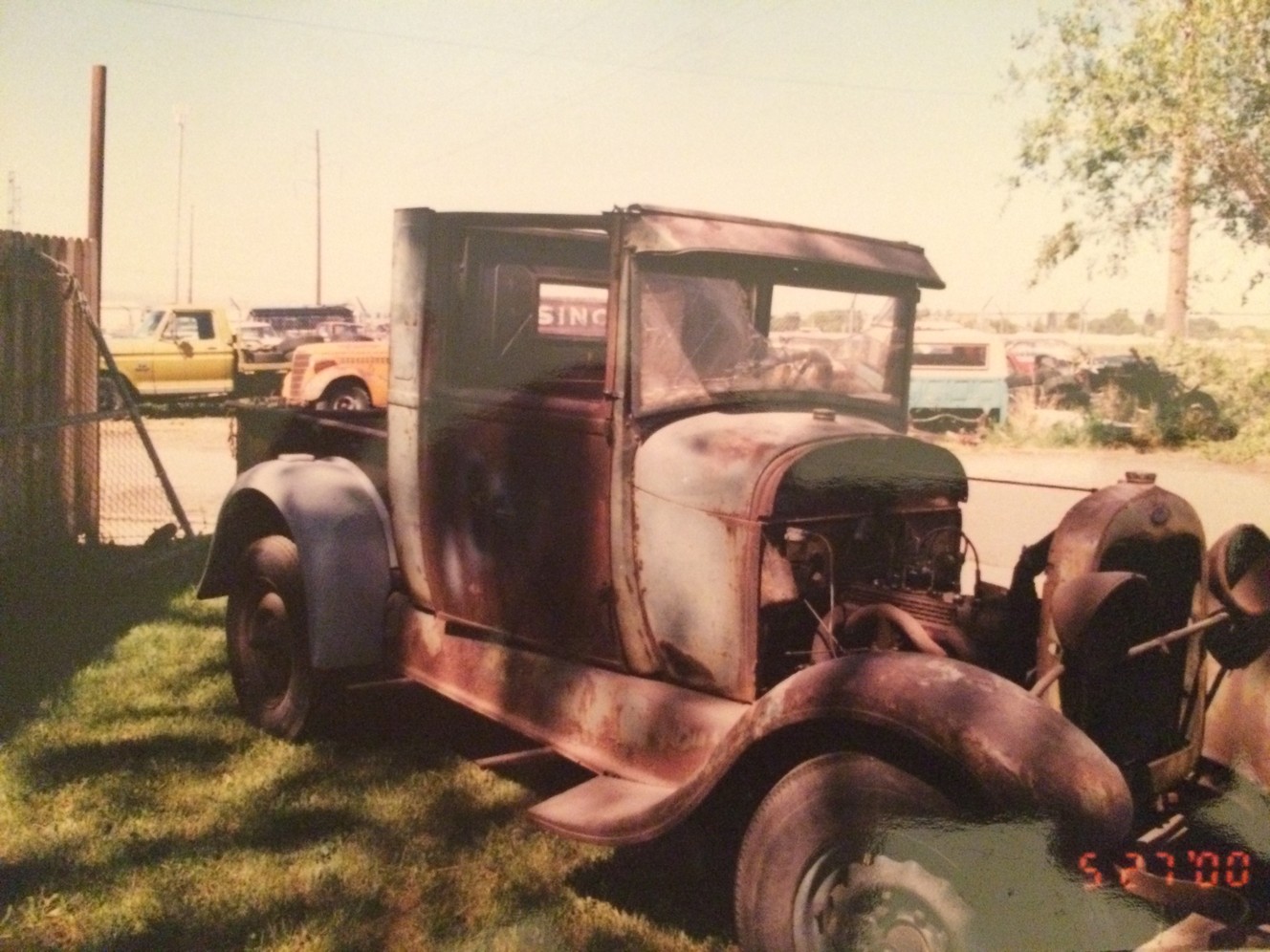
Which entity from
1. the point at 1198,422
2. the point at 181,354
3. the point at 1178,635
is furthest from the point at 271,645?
the point at 181,354

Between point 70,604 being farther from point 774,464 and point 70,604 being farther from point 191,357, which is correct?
point 191,357

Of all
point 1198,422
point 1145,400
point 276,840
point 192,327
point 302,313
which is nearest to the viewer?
point 276,840

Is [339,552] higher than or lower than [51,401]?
lower

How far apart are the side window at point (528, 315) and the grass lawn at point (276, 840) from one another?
4.77 feet

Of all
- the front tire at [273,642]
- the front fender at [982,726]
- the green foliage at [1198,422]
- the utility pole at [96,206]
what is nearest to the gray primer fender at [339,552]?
the front tire at [273,642]

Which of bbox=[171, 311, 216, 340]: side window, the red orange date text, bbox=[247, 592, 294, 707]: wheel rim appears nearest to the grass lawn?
bbox=[247, 592, 294, 707]: wheel rim

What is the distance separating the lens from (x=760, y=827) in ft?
7.94

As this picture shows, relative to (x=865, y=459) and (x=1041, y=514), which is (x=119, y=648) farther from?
(x=1041, y=514)

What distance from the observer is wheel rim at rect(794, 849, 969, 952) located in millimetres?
2133

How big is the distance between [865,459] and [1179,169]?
417 centimetres

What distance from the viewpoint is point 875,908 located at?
2.21 metres

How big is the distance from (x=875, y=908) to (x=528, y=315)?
2.42 metres

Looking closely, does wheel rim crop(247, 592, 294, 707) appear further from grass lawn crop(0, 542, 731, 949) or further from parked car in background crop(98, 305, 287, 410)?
parked car in background crop(98, 305, 287, 410)

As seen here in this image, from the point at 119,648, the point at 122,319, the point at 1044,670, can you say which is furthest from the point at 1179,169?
the point at 122,319
